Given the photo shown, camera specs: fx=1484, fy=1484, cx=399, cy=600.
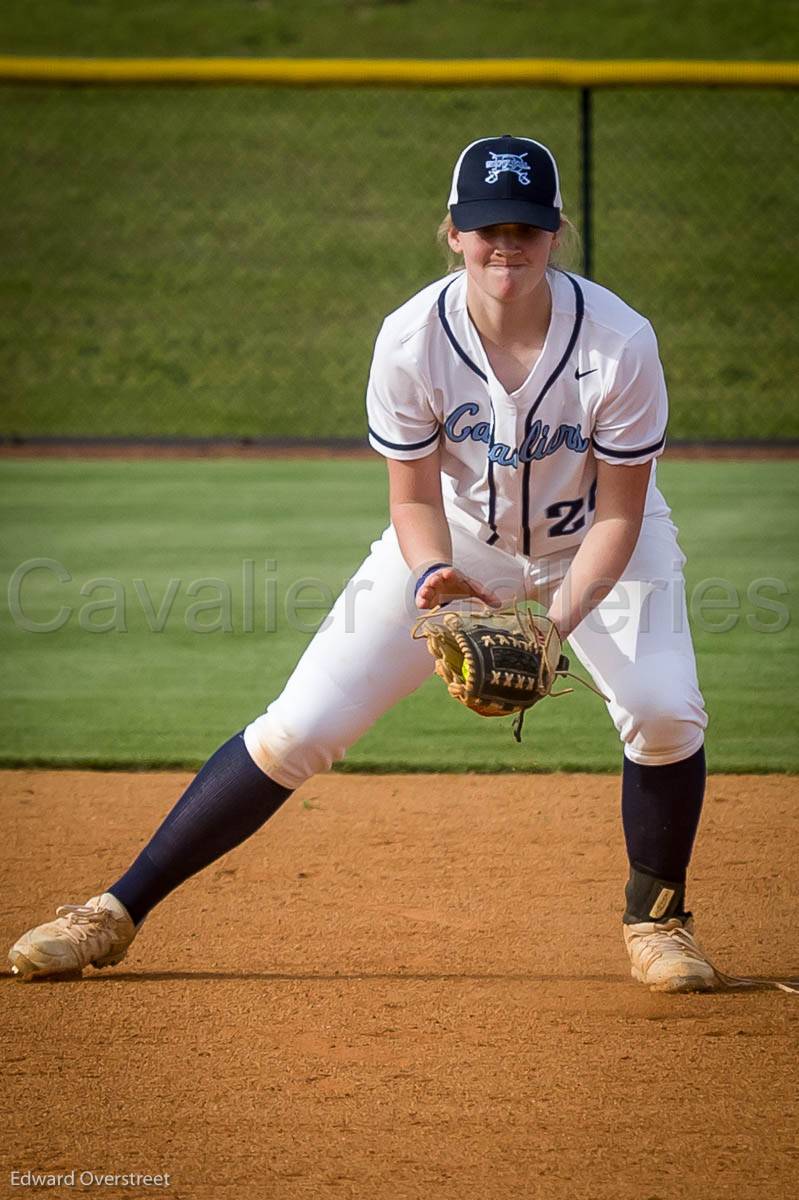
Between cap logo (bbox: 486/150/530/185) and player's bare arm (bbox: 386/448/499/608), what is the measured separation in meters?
0.57

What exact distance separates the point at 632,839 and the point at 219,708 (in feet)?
7.88

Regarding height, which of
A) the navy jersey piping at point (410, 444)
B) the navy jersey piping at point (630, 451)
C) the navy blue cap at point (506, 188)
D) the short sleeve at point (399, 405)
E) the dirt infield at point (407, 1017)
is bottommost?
the dirt infield at point (407, 1017)

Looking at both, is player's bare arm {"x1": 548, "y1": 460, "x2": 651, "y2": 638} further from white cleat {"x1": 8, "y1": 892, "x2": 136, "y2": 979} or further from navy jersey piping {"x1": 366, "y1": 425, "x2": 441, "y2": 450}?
white cleat {"x1": 8, "y1": 892, "x2": 136, "y2": 979}

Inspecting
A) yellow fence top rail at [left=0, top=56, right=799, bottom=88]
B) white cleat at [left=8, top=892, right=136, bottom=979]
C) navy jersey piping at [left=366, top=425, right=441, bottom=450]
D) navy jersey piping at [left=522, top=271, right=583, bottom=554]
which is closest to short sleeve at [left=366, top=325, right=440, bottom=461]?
navy jersey piping at [left=366, top=425, right=441, bottom=450]

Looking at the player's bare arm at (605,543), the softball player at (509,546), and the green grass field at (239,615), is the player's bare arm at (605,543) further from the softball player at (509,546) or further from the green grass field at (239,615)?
the green grass field at (239,615)

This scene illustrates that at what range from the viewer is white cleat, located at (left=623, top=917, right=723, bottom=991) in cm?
315

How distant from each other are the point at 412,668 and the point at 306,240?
15.4 m

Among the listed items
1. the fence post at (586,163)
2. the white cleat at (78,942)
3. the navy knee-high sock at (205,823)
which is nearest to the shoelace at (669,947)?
the navy knee-high sock at (205,823)

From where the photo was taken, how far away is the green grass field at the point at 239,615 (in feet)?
16.6

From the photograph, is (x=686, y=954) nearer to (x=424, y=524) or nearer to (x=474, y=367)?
(x=424, y=524)

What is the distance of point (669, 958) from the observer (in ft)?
10.4

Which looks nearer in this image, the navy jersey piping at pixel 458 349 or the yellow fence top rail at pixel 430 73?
the navy jersey piping at pixel 458 349

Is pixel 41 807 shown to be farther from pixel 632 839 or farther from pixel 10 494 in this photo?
pixel 10 494

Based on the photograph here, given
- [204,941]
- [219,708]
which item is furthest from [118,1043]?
[219,708]
